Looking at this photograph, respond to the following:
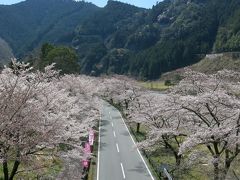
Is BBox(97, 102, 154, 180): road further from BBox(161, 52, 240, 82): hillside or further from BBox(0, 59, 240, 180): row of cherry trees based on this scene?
BBox(161, 52, 240, 82): hillside

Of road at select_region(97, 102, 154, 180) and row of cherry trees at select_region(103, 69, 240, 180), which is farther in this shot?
road at select_region(97, 102, 154, 180)

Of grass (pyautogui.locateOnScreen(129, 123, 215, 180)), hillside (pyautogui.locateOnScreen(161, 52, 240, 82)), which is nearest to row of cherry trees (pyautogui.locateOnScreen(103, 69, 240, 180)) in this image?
grass (pyautogui.locateOnScreen(129, 123, 215, 180))

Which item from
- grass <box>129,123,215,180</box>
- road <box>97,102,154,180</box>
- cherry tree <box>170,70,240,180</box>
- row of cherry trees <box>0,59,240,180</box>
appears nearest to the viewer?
row of cherry trees <box>0,59,240,180</box>

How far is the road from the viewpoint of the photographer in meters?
24.8

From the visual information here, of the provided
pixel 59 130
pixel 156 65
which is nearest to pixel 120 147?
pixel 59 130

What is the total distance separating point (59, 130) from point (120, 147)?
24.4 m

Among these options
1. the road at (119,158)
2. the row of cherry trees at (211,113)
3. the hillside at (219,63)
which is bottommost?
the road at (119,158)

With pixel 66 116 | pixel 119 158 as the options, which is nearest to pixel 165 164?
pixel 119 158

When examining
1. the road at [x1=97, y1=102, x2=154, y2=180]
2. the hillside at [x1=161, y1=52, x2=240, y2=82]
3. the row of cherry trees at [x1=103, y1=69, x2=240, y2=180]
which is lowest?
the road at [x1=97, y1=102, x2=154, y2=180]

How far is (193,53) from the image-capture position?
474 feet

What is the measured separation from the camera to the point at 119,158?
3034 centimetres

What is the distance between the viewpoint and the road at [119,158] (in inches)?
977

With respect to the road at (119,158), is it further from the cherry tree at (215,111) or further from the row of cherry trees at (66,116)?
the cherry tree at (215,111)

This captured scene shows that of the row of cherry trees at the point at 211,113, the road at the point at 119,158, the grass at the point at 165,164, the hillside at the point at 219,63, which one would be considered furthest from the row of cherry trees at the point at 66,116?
the hillside at the point at 219,63
